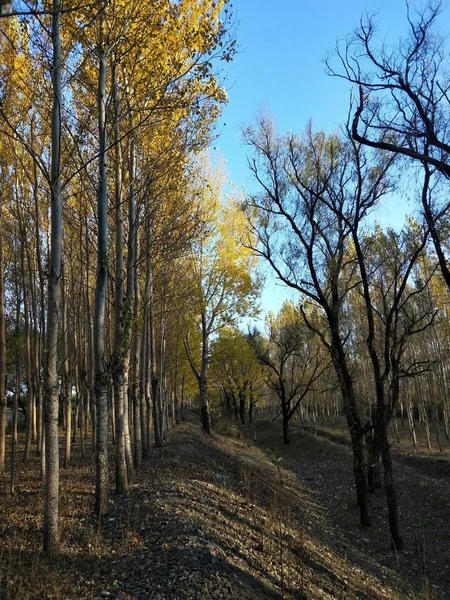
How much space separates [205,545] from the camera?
546 centimetres

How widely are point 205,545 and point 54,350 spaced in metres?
3.07

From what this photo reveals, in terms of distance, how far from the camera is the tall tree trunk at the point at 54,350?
4.83 meters

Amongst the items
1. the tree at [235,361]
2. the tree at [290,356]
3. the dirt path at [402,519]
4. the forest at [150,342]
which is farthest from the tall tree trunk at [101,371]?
the tree at [235,361]

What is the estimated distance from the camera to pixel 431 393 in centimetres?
2477

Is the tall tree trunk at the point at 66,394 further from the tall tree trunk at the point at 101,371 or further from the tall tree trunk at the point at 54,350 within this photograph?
the tall tree trunk at the point at 54,350

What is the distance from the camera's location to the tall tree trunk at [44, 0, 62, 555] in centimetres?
483

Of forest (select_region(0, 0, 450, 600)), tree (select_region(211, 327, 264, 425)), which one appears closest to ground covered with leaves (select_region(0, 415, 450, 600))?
forest (select_region(0, 0, 450, 600))

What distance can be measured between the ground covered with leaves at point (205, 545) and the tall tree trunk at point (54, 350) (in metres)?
0.43

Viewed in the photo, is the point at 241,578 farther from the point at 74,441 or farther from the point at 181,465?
the point at 74,441

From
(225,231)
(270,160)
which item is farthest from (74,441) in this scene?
(270,160)

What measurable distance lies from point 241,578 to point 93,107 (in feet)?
26.4

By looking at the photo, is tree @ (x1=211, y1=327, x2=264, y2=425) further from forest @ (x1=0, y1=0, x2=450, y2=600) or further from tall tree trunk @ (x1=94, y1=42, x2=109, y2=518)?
tall tree trunk @ (x1=94, y1=42, x2=109, y2=518)

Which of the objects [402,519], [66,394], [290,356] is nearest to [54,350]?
[66,394]

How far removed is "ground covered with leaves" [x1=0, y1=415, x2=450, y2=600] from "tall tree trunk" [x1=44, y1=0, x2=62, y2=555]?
0.43m
